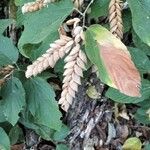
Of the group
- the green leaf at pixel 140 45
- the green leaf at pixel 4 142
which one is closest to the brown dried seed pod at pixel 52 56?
the green leaf at pixel 140 45

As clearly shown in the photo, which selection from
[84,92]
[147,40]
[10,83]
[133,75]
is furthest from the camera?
[84,92]

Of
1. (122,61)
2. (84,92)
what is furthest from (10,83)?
(122,61)

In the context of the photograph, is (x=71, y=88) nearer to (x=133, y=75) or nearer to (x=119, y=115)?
(x=133, y=75)

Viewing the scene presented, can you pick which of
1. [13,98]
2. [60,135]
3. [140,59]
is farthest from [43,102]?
[140,59]

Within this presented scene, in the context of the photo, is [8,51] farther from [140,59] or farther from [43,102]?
[140,59]

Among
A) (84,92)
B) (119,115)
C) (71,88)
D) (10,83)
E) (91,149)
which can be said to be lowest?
(91,149)

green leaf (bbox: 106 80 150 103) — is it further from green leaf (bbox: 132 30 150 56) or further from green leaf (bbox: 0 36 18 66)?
green leaf (bbox: 0 36 18 66)
